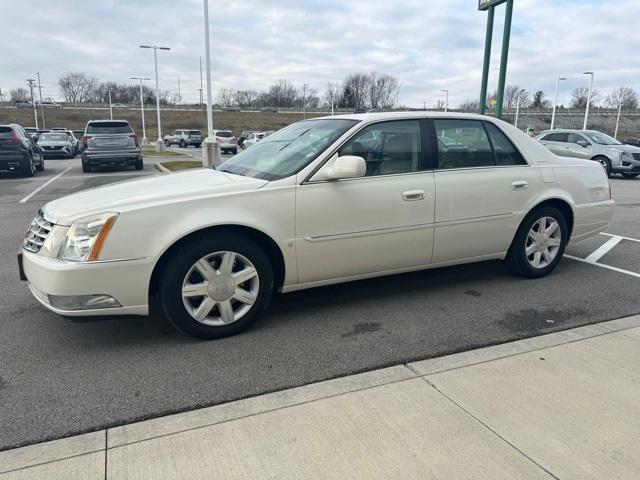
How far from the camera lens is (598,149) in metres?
17.5

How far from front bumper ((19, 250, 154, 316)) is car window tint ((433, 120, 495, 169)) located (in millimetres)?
2651

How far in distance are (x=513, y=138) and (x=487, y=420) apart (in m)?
3.11

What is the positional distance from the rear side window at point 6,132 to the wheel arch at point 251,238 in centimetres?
1393

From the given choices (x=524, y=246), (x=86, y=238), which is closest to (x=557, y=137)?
(x=524, y=246)

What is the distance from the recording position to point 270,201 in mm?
3688

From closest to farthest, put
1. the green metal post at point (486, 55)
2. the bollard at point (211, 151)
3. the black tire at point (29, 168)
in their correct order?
the green metal post at point (486, 55) < the black tire at point (29, 168) < the bollard at point (211, 151)

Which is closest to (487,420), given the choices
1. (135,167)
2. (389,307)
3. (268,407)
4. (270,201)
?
(268,407)

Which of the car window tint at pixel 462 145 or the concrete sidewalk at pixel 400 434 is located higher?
the car window tint at pixel 462 145

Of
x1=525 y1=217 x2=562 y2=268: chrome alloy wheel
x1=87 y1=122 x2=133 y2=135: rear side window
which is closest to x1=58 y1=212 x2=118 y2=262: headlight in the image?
x1=525 y1=217 x2=562 y2=268: chrome alloy wheel

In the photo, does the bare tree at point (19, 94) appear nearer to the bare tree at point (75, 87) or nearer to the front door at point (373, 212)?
the bare tree at point (75, 87)

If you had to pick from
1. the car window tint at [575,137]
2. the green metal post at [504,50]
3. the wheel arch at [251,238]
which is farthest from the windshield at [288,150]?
the car window tint at [575,137]

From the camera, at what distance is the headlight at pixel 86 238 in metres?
3.23

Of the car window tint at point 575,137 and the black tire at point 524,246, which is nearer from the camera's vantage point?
the black tire at point 524,246

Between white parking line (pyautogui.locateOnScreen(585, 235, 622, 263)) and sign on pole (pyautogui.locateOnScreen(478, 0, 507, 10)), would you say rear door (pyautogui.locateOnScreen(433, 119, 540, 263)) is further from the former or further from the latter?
sign on pole (pyautogui.locateOnScreen(478, 0, 507, 10))
